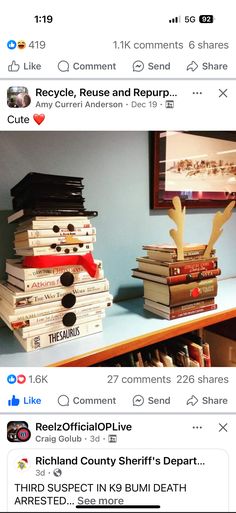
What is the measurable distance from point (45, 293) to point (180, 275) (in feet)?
1.27

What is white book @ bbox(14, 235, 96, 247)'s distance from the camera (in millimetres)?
649

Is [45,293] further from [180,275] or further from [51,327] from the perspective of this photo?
[180,275]

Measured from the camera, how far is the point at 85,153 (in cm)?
98

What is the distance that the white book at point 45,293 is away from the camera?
63cm

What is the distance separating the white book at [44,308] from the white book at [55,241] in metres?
0.13
